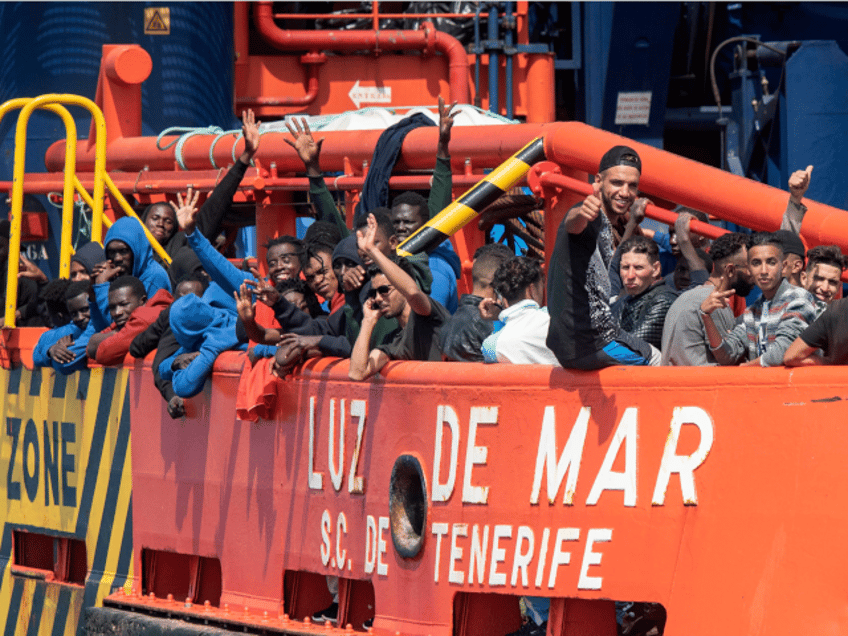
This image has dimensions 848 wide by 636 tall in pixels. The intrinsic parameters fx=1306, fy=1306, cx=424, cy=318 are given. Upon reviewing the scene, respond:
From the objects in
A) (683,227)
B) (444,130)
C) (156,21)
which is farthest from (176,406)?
(156,21)

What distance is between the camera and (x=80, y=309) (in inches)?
275

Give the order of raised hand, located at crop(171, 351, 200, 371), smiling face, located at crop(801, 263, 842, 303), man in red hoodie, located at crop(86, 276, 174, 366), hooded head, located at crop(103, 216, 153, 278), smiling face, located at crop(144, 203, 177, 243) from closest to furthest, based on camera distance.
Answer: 1. smiling face, located at crop(801, 263, 842, 303)
2. raised hand, located at crop(171, 351, 200, 371)
3. man in red hoodie, located at crop(86, 276, 174, 366)
4. hooded head, located at crop(103, 216, 153, 278)
5. smiling face, located at crop(144, 203, 177, 243)

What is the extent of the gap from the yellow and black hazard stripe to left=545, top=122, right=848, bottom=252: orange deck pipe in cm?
248

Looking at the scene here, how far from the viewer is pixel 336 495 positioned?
5211mm

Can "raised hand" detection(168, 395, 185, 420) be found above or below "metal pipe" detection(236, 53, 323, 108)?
below

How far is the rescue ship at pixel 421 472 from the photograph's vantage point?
4.12 metres

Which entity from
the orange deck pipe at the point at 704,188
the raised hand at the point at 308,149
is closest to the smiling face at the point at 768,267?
the orange deck pipe at the point at 704,188

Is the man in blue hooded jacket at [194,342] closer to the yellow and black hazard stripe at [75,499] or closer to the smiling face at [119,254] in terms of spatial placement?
the yellow and black hazard stripe at [75,499]

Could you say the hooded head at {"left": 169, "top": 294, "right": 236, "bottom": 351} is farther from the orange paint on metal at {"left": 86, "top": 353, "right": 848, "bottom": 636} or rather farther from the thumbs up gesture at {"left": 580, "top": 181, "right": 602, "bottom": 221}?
the thumbs up gesture at {"left": 580, "top": 181, "right": 602, "bottom": 221}

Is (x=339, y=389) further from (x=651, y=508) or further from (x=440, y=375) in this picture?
(x=651, y=508)

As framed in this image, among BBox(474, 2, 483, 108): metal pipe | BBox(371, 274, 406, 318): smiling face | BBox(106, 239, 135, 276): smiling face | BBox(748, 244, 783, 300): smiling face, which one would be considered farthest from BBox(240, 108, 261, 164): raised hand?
BBox(474, 2, 483, 108): metal pipe

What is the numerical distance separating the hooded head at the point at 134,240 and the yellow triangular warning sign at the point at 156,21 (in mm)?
4210

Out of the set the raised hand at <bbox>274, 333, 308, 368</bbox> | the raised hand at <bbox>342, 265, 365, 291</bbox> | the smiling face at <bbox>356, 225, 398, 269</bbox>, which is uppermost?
the smiling face at <bbox>356, 225, 398, 269</bbox>

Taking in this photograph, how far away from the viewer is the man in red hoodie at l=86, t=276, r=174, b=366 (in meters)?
6.48
